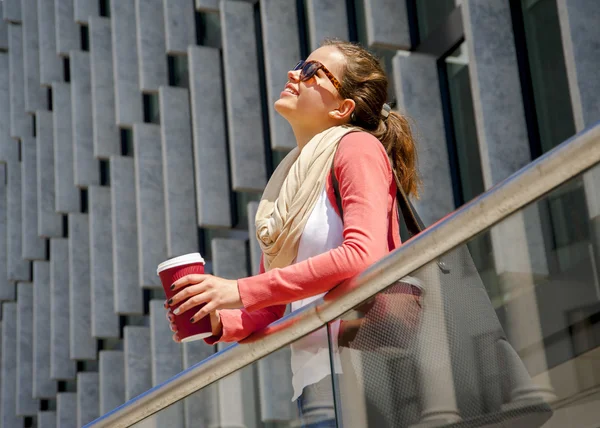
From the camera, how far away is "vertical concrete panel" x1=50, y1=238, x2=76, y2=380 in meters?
15.7

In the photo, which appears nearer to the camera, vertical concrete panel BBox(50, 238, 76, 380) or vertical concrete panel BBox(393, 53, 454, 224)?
vertical concrete panel BBox(393, 53, 454, 224)

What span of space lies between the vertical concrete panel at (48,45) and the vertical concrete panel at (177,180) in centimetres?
523

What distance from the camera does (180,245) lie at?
12305 millimetres

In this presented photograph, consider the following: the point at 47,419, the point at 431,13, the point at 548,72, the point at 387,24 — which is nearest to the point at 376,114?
the point at 548,72

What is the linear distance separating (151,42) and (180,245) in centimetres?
279

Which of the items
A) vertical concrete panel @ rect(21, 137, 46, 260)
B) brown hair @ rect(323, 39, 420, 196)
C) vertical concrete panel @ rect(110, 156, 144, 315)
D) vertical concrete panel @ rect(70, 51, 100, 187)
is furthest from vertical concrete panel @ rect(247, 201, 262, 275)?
brown hair @ rect(323, 39, 420, 196)

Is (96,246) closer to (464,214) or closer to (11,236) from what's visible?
(11,236)

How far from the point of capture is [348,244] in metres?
2.26

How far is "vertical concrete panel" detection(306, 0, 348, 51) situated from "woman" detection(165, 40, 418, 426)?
A: 6.65 meters

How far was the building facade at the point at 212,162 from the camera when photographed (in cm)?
183

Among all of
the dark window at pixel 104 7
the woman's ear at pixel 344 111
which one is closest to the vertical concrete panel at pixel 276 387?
the woman's ear at pixel 344 111

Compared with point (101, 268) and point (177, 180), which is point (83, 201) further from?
point (177, 180)

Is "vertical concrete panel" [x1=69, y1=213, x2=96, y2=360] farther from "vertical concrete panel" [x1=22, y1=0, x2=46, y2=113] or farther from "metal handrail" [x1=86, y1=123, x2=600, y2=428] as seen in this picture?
"metal handrail" [x1=86, y1=123, x2=600, y2=428]

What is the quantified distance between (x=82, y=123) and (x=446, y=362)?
558 inches
